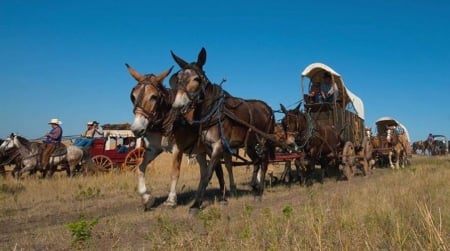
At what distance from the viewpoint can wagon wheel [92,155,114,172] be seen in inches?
658

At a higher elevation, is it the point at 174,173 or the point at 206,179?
the point at 174,173

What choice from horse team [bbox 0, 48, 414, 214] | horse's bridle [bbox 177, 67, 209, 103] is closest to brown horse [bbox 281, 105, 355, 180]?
horse team [bbox 0, 48, 414, 214]

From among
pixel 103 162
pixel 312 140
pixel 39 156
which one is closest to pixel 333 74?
pixel 312 140

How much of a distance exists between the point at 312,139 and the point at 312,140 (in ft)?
0.14

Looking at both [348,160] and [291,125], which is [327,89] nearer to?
[348,160]

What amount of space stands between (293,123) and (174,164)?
3.99 metres

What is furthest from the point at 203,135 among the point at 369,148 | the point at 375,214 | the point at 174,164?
the point at 369,148

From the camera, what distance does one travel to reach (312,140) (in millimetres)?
11422

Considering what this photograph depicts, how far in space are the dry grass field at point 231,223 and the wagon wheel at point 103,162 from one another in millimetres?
6368

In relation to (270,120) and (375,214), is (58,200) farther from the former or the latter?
(375,214)

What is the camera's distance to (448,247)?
320 centimetres

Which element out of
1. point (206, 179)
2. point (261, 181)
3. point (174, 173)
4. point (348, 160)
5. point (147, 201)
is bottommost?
point (147, 201)

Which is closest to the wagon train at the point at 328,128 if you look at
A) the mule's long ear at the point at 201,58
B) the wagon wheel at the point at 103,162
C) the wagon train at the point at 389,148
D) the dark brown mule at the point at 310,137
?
the dark brown mule at the point at 310,137

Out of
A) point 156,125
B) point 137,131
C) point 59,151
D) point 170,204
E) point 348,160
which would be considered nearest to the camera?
point 137,131
